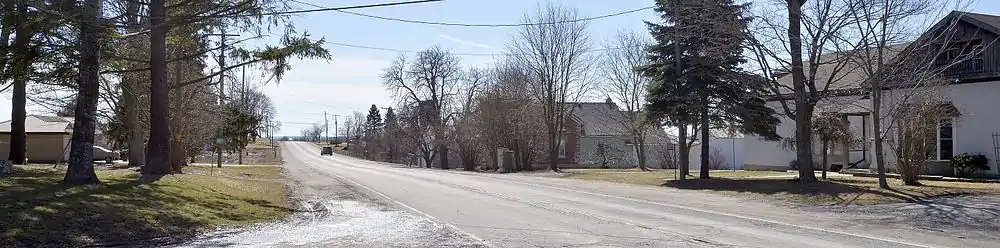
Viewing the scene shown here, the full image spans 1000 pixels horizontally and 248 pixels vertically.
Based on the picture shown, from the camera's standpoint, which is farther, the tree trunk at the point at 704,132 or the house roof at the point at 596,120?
the house roof at the point at 596,120

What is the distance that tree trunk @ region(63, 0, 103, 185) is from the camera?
16703mm

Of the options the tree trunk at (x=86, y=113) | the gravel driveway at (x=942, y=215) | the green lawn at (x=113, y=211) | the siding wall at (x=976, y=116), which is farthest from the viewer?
the siding wall at (x=976, y=116)

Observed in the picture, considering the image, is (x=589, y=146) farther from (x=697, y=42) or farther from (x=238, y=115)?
(x=697, y=42)

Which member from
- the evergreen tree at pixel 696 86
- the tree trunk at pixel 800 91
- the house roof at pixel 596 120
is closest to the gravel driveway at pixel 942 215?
the tree trunk at pixel 800 91

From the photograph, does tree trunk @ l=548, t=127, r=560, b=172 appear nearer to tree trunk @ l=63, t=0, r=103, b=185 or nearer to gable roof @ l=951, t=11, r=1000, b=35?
gable roof @ l=951, t=11, r=1000, b=35

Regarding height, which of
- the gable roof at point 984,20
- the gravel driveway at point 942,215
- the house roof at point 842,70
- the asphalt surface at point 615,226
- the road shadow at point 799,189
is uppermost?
the gable roof at point 984,20

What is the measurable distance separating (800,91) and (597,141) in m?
45.1

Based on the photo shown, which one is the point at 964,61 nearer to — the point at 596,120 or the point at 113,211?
the point at 113,211

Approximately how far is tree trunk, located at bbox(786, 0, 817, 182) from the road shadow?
637 millimetres

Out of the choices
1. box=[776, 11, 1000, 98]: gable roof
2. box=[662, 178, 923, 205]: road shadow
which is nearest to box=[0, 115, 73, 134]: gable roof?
box=[662, 178, 923, 205]: road shadow

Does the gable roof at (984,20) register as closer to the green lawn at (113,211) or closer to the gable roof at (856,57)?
the gable roof at (856,57)

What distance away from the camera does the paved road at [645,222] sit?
12273mm

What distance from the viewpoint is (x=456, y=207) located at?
19438 mm

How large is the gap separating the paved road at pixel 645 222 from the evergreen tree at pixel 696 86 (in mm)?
5592
